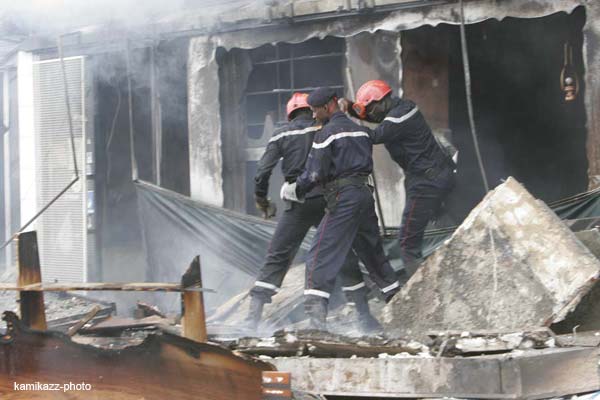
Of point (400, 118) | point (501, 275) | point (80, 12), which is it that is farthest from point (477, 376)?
point (80, 12)

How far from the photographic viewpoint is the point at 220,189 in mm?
9117

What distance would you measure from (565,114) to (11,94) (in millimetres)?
6990

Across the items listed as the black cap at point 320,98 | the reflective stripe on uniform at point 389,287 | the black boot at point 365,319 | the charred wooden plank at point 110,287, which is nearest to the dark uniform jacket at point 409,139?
the black cap at point 320,98

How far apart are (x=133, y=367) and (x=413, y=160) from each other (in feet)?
10.4

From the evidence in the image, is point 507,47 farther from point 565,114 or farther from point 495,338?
point 495,338

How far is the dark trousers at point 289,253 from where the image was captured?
6684 mm

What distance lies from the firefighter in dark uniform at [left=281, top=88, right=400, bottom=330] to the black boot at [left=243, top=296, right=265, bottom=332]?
1.71ft

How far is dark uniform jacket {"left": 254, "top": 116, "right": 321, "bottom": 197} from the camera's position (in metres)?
6.87

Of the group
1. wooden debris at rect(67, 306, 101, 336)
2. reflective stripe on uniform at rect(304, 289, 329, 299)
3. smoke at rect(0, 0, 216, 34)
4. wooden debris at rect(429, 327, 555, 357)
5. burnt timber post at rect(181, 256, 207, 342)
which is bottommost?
wooden debris at rect(429, 327, 555, 357)

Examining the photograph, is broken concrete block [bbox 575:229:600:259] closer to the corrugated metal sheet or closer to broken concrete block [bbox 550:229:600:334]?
broken concrete block [bbox 550:229:600:334]

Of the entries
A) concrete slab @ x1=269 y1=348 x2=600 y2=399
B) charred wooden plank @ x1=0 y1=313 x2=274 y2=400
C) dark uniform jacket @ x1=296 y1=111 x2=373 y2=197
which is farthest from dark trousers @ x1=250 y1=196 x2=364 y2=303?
charred wooden plank @ x1=0 y1=313 x2=274 y2=400

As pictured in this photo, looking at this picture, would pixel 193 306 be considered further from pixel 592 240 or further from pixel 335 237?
pixel 592 240

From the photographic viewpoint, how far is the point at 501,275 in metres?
5.70

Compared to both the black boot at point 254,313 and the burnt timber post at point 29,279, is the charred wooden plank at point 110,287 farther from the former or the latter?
the black boot at point 254,313
